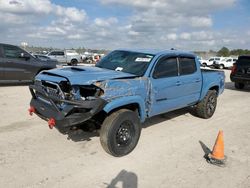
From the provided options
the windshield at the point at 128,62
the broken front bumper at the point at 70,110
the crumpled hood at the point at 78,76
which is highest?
the windshield at the point at 128,62

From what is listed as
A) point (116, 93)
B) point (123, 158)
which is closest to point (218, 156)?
point (123, 158)

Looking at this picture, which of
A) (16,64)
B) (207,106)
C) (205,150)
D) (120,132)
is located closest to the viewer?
(120,132)

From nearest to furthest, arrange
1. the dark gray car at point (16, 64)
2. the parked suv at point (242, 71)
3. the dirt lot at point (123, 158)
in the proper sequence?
the dirt lot at point (123, 158)
the dark gray car at point (16, 64)
the parked suv at point (242, 71)

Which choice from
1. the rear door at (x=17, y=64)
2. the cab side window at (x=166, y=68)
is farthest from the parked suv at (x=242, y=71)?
the rear door at (x=17, y=64)

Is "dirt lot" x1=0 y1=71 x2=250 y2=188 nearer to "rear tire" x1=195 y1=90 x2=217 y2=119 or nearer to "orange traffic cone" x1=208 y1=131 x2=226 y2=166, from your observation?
"orange traffic cone" x1=208 y1=131 x2=226 y2=166

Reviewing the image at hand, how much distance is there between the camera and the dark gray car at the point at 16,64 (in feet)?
36.9

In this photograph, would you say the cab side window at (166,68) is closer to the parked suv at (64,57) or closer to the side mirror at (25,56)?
the side mirror at (25,56)

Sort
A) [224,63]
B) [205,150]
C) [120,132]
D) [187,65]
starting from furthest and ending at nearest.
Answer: [224,63]
[187,65]
[205,150]
[120,132]

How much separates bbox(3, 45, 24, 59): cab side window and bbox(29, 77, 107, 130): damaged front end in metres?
7.52

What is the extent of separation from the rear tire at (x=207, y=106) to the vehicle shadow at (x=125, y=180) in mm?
3740

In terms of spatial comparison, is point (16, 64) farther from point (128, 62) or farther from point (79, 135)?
point (128, 62)

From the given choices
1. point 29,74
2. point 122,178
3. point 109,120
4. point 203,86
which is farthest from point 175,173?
point 29,74

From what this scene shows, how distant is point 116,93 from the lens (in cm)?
449

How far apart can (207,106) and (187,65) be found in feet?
4.86
